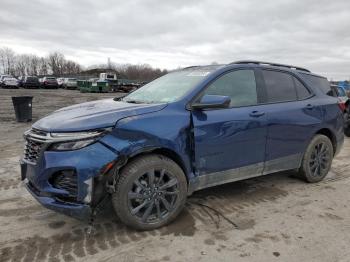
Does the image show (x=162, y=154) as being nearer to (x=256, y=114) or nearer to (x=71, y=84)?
(x=256, y=114)

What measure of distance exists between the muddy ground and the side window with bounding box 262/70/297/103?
135cm

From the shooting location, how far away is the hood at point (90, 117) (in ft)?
11.0

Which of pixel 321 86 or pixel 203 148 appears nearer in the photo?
pixel 203 148

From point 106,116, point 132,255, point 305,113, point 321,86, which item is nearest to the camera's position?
point 132,255

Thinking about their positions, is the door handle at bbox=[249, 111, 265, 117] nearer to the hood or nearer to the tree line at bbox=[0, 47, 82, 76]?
the hood

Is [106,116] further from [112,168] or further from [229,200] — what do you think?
[229,200]

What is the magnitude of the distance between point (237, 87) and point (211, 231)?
181cm

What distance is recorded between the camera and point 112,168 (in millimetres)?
3320

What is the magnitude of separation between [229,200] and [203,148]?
1082 mm

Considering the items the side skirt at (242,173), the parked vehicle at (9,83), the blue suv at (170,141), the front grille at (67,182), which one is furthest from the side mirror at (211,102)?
the parked vehicle at (9,83)

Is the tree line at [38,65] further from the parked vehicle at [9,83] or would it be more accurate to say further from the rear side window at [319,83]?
the rear side window at [319,83]

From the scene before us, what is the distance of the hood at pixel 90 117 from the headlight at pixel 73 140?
0.05 meters

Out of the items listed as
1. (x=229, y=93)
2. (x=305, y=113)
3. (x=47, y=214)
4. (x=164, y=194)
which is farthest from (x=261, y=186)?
(x=47, y=214)

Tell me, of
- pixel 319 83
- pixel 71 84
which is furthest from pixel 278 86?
pixel 71 84
